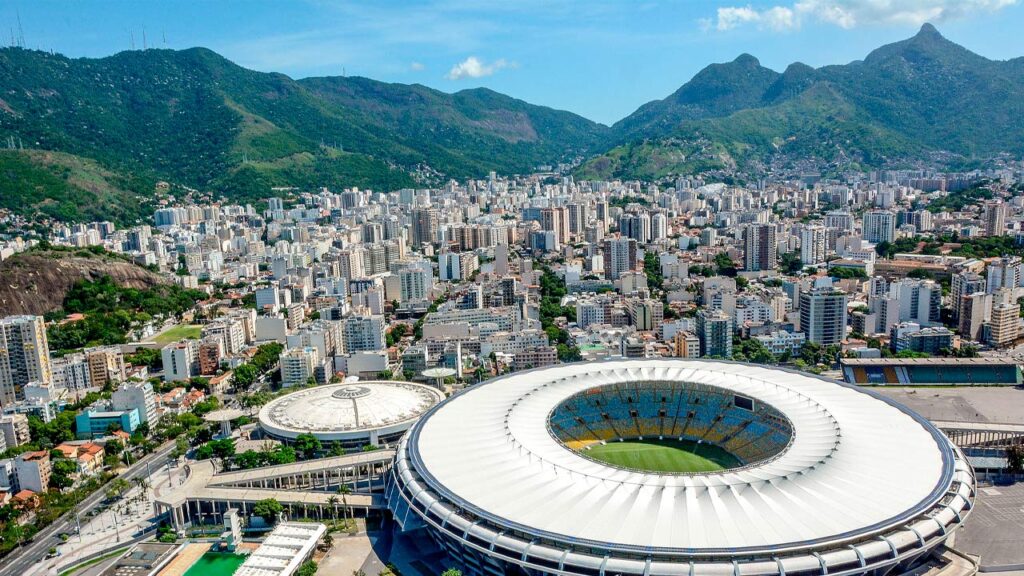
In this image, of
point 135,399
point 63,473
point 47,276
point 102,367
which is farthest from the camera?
point 47,276

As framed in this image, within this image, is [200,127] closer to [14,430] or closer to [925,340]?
[14,430]

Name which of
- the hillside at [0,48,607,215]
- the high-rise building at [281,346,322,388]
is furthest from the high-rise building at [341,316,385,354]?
the hillside at [0,48,607,215]

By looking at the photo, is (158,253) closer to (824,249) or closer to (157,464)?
(157,464)

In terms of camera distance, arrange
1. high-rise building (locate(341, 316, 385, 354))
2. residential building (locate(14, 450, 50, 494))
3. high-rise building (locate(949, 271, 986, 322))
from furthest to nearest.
Answer: high-rise building (locate(949, 271, 986, 322)) < high-rise building (locate(341, 316, 385, 354)) < residential building (locate(14, 450, 50, 494))

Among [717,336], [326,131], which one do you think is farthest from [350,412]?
[326,131]

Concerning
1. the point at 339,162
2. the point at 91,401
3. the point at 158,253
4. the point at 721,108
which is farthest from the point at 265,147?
the point at 721,108

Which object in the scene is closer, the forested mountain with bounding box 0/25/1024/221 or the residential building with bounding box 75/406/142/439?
the residential building with bounding box 75/406/142/439

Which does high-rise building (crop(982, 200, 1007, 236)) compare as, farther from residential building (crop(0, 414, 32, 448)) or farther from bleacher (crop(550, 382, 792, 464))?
residential building (crop(0, 414, 32, 448))
